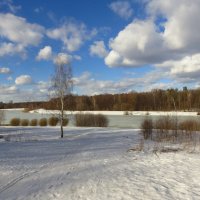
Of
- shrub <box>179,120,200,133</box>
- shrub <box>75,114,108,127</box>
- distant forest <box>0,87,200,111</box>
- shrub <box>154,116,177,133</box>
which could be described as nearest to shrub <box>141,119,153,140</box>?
shrub <box>154,116,177,133</box>

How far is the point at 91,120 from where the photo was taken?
3256cm

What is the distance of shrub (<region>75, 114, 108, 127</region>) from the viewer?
32438 mm

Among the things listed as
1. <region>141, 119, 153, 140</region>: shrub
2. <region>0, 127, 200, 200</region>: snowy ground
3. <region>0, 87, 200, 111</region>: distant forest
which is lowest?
<region>0, 127, 200, 200</region>: snowy ground

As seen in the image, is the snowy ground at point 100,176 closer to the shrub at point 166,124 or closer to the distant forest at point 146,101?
the shrub at point 166,124

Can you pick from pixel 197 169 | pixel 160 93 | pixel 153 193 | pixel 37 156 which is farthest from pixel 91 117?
pixel 160 93

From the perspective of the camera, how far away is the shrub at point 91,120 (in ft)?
106

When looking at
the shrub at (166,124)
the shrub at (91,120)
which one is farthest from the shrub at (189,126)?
the shrub at (91,120)

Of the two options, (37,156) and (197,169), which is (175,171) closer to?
(197,169)

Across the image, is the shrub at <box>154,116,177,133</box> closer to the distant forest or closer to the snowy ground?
the snowy ground

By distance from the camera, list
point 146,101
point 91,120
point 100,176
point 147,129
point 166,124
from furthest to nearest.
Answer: point 146,101
point 91,120
point 166,124
point 147,129
point 100,176

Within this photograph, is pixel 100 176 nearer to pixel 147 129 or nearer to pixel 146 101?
pixel 147 129

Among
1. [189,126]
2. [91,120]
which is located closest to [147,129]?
[189,126]

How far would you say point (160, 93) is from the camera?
8575 centimetres

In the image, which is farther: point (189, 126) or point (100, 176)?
point (189, 126)
